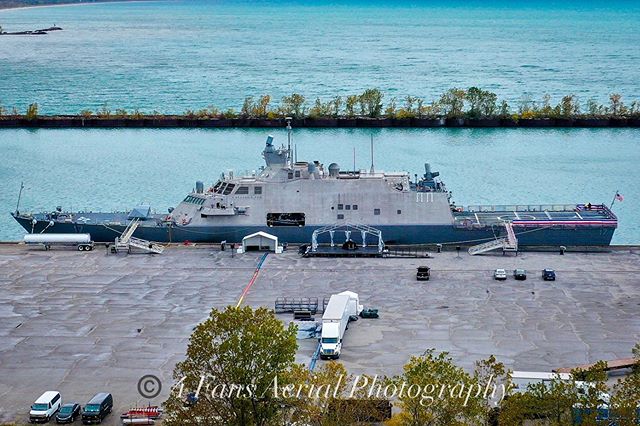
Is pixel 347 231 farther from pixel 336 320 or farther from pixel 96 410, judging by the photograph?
pixel 96 410

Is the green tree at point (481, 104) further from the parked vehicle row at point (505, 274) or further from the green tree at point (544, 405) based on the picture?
the green tree at point (544, 405)

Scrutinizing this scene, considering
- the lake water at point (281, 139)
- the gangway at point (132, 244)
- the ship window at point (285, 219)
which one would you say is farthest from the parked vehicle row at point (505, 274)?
the lake water at point (281, 139)

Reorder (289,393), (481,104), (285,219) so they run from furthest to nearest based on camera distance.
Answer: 1. (481,104)
2. (285,219)
3. (289,393)

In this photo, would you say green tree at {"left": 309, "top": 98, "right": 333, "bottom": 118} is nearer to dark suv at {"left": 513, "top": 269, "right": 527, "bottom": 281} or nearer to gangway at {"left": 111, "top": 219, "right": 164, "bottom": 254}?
gangway at {"left": 111, "top": 219, "right": 164, "bottom": 254}

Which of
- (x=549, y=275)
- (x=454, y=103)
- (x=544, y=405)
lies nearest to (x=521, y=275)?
(x=549, y=275)

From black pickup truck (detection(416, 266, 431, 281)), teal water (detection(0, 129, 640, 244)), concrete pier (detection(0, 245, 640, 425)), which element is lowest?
teal water (detection(0, 129, 640, 244))

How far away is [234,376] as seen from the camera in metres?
26.9

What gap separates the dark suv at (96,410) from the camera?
32531 mm

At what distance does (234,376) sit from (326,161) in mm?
59663

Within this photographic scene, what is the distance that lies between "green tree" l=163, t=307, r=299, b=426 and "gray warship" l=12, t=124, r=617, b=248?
27187mm

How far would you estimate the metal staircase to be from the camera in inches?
2083

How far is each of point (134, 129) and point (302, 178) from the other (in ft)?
175

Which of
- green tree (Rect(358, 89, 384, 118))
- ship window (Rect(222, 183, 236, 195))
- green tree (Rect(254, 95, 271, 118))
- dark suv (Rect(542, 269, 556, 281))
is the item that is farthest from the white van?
green tree (Rect(358, 89, 384, 118))

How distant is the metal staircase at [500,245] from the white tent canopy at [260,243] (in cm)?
1013
